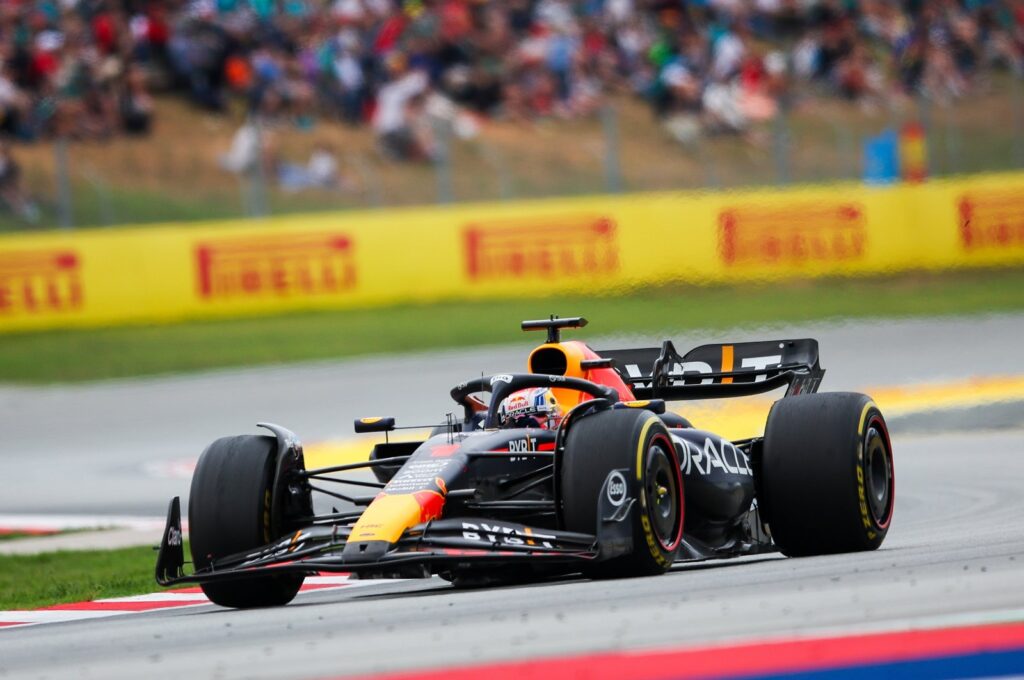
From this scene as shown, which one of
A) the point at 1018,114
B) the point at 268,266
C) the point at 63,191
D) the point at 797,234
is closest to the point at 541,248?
the point at 797,234

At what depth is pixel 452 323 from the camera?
22.3 m

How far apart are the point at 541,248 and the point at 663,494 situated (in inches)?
622

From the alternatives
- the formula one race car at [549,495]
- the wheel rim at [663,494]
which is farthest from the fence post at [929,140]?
the wheel rim at [663,494]

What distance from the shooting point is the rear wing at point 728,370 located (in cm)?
947

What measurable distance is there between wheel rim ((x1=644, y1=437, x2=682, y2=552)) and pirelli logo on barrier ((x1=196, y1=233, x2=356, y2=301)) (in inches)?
622

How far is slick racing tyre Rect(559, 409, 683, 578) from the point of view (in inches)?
281

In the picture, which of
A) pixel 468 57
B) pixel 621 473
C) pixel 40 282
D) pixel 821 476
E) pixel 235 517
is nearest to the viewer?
pixel 621 473

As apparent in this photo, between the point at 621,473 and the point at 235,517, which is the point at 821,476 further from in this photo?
the point at 235,517

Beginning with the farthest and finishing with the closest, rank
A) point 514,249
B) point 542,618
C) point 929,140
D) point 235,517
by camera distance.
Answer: point 929,140, point 514,249, point 235,517, point 542,618

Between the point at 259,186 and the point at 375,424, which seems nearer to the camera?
the point at 375,424

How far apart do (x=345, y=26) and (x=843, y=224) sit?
7.66 meters

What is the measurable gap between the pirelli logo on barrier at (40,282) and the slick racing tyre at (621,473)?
638 inches

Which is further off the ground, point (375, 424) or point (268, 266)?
point (268, 266)

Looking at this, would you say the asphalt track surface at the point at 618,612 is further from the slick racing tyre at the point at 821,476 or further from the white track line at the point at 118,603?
the white track line at the point at 118,603
